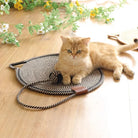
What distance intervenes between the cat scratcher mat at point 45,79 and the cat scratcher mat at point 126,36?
0.78 metres

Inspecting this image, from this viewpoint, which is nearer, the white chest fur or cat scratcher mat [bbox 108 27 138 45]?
the white chest fur

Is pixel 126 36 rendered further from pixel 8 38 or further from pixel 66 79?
pixel 8 38

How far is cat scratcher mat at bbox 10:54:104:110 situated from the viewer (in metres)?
1.97

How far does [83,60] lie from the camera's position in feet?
6.91

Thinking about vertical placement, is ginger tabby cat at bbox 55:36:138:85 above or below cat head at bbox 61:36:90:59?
below

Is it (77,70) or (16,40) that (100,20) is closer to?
(16,40)

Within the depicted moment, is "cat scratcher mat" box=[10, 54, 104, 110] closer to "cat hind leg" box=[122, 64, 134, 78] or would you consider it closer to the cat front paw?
the cat front paw

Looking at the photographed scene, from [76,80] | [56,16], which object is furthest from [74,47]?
[56,16]

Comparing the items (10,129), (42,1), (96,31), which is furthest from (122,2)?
(10,129)

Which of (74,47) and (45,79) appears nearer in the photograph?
(74,47)

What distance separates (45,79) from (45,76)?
5 cm

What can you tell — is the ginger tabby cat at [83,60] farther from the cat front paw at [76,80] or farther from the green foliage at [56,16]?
the green foliage at [56,16]

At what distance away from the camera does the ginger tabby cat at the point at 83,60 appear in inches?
80.9

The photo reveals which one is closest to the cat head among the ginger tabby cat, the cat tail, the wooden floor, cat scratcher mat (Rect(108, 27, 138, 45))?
the ginger tabby cat
